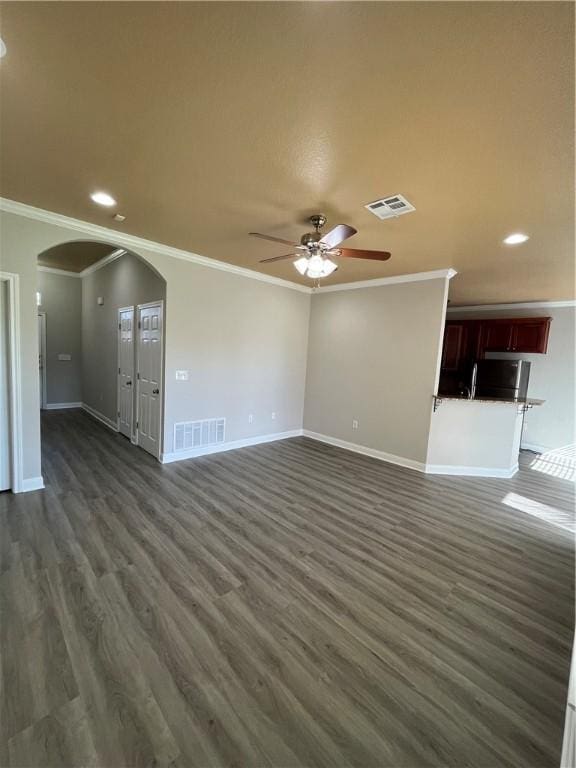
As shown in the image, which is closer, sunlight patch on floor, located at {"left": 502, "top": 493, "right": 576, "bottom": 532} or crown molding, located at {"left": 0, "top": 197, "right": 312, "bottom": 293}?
crown molding, located at {"left": 0, "top": 197, "right": 312, "bottom": 293}

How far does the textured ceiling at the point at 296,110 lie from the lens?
1.23m

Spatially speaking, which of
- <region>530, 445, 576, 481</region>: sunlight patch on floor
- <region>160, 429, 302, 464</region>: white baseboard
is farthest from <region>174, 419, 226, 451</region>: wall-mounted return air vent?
<region>530, 445, 576, 481</region>: sunlight patch on floor

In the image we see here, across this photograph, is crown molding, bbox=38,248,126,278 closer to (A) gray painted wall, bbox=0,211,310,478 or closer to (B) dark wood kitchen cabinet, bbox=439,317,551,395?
(A) gray painted wall, bbox=0,211,310,478

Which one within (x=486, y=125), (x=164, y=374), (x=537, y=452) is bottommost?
(x=537, y=452)

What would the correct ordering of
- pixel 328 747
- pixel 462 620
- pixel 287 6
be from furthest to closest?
pixel 462 620, pixel 328 747, pixel 287 6

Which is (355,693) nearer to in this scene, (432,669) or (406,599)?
(432,669)

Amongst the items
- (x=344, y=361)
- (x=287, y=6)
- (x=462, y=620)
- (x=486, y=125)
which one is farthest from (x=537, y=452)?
(x=287, y=6)

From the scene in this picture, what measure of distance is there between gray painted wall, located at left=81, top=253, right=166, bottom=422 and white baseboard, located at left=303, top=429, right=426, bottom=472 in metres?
3.64

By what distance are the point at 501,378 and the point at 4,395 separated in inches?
293

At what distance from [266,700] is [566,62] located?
3069mm

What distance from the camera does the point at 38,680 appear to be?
1472 millimetres

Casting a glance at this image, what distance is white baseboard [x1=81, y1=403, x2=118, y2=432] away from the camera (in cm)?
571

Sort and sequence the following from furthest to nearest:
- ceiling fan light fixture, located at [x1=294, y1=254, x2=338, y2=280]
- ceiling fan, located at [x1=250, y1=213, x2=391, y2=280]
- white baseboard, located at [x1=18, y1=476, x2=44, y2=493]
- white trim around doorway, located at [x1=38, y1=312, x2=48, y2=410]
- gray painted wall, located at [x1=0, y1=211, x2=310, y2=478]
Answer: white trim around doorway, located at [x1=38, y1=312, x2=48, y2=410], white baseboard, located at [x1=18, y1=476, x2=44, y2=493], gray painted wall, located at [x1=0, y1=211, x2=310, y2=478], ceiling fan light fixture, located at [x1=294, y1=254, x2=338, y2=280], ceiling fan, located at [x1=250, y1=213, x2=391, y2=280]

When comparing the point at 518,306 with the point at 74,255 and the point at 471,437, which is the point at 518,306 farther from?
the point at 74,255
